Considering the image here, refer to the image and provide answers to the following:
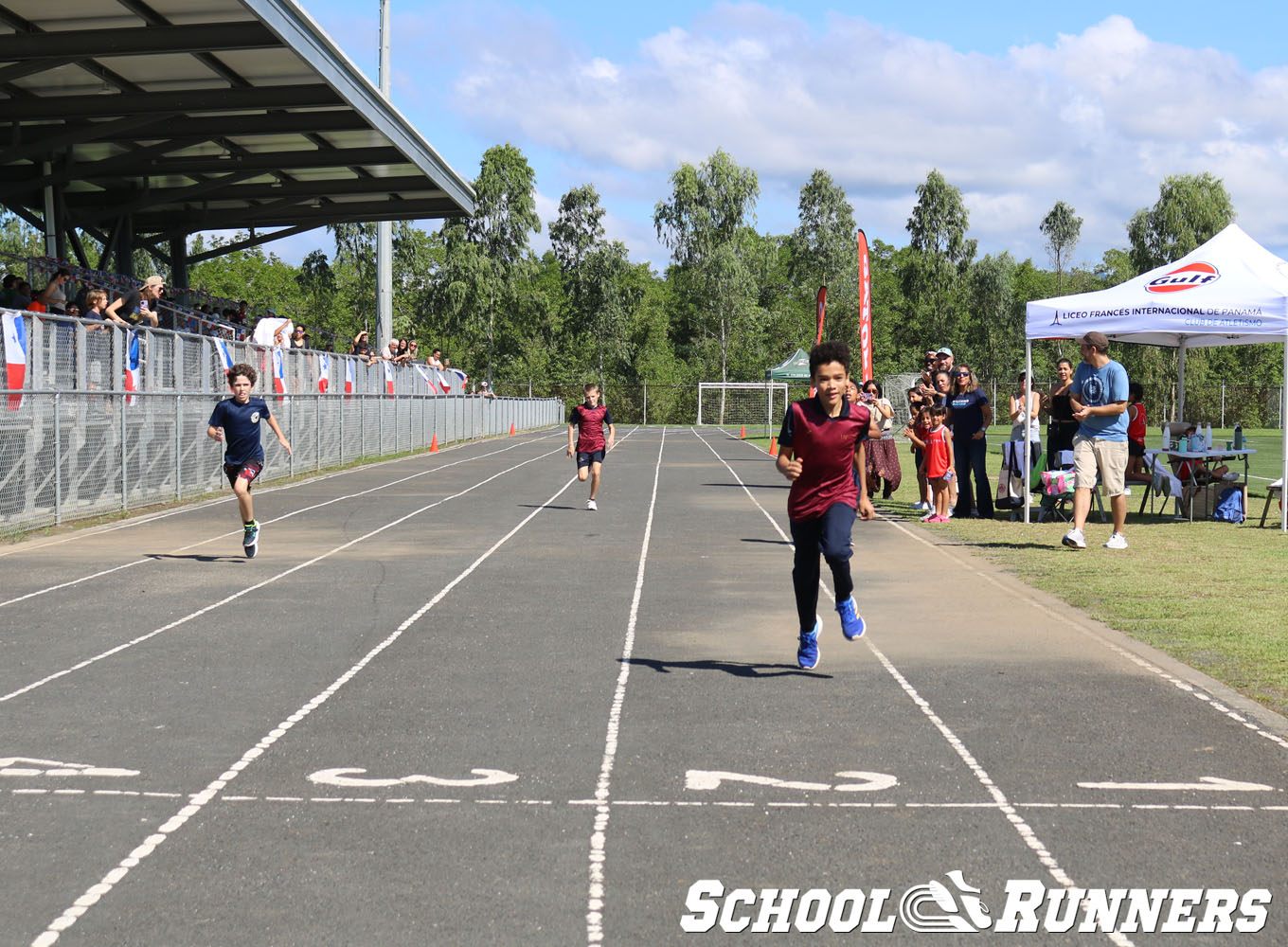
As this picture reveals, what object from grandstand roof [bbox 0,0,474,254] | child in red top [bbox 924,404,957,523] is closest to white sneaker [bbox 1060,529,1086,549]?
child in red top [bbox 924,404,957,523]

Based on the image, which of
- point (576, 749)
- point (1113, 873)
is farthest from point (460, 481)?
point (1113, 873)

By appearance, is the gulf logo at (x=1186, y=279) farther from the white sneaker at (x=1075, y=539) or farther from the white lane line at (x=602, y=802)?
the white lane line at (x=602, y=802)

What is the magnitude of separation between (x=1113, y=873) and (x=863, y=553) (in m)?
8.80

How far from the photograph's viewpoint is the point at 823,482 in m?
7.35

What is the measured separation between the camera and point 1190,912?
3963mm

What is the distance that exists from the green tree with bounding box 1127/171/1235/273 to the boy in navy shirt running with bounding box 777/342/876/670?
2533 inches

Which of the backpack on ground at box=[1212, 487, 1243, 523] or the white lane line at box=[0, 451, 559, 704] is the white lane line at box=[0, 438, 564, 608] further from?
the backpack on ground at box=[1212, 487, 1243, 523]

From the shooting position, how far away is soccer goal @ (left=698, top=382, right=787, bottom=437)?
76.6m

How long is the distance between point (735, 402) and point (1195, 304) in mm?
64123

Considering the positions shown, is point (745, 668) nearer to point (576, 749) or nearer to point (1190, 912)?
point (576, 749)

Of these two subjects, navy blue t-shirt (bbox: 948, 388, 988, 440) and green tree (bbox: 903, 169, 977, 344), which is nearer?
navy blue t-shirt (bbox: 948, 388, 988, 440)

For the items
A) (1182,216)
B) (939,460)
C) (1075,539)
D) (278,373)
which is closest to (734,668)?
(1075,539)

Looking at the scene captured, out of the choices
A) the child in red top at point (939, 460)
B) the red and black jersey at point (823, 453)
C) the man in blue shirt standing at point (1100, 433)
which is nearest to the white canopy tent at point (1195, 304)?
the child in red top at point (939, 460)

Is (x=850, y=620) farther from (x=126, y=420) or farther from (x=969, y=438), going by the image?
(x=126, y=420)
